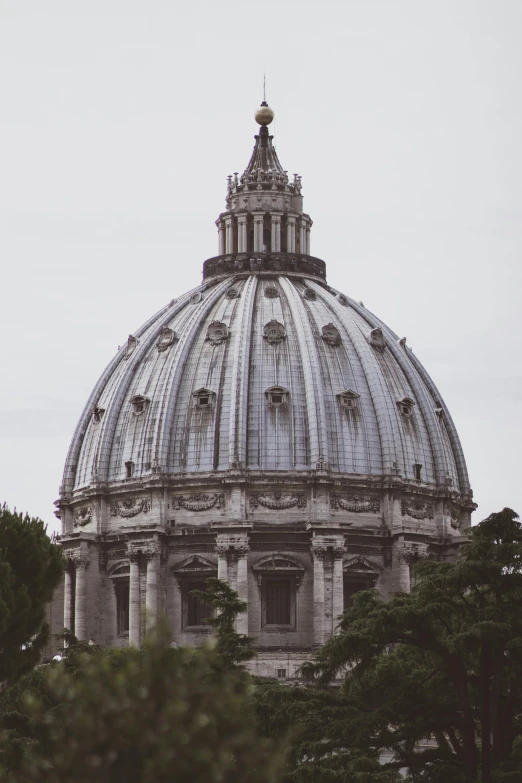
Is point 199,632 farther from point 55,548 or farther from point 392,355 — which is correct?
point 55,548

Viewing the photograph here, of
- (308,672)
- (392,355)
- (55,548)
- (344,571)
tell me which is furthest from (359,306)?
(55,548)

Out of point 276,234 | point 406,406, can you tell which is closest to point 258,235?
point 276,234

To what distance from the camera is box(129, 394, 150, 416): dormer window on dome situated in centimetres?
8688

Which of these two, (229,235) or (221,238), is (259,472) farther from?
(221,238)

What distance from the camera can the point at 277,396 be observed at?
85312mm

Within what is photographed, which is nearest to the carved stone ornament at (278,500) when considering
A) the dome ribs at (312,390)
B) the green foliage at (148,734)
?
the dome ribs at (312,390)

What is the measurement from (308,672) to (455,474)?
50.0 m

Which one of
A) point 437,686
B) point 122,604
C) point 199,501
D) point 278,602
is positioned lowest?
point 437,686

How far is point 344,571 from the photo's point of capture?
3265 inches

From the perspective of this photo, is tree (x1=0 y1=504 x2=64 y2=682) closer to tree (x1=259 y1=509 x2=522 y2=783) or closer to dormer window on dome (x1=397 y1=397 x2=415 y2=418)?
tree (x1=259 y1=509 x2=522 y2=783)

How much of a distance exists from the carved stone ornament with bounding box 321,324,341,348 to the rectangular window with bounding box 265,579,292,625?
1285cm

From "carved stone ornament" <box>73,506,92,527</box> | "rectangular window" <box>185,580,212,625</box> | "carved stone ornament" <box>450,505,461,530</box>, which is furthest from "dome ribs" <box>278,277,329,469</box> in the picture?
"carved stone ornament" <box>73,506,92,527</box>

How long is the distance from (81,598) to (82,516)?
194 inches

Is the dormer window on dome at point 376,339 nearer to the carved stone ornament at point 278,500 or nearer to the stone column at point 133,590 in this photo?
the carved stone ornament at point 278,500
